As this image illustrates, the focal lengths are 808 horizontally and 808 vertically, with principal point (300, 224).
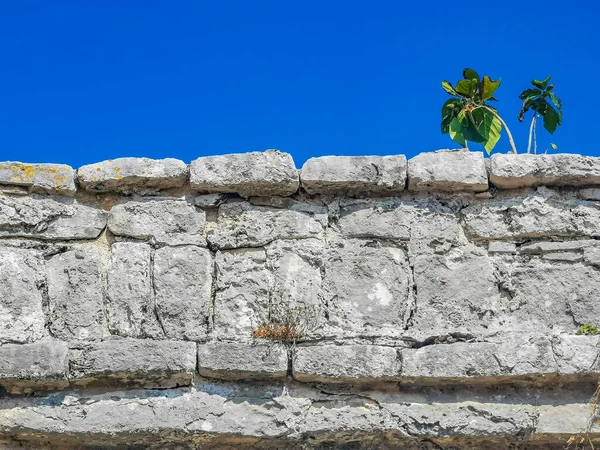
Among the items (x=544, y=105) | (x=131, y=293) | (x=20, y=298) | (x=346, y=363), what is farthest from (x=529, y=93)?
(x=20, y=298)

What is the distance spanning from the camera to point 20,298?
3.52 meters

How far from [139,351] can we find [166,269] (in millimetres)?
382

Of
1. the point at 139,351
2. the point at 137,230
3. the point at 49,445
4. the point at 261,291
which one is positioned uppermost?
the point at 137,230

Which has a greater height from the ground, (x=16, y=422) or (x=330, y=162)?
(x=330, y=162)

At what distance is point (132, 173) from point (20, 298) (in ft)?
2.39

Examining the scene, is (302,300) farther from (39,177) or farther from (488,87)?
(488,87)

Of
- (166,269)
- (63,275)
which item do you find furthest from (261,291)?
(63,275)

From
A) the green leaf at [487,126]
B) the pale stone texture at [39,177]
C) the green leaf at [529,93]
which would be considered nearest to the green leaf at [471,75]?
the green leaf at [487,126]

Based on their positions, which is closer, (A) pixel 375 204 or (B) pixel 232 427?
(B) pixel 232 427

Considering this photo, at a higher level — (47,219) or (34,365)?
(47,219)

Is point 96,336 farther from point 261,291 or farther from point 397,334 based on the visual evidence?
point 397,334

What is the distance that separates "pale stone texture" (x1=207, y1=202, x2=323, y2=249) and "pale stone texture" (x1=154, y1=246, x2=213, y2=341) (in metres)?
0.12

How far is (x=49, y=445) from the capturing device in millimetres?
3486

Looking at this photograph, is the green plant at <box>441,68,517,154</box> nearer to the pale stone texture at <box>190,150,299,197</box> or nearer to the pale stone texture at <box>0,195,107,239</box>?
the pale stone texture at <box>190,150,299,197</box>
